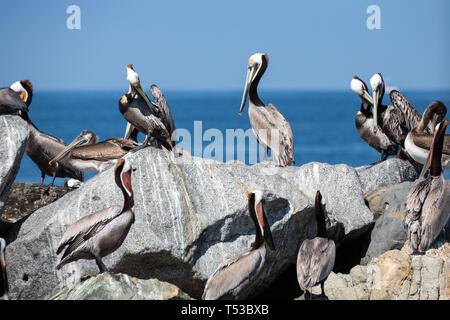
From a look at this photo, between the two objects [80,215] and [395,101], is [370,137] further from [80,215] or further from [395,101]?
[80,215]

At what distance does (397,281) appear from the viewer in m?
7.57

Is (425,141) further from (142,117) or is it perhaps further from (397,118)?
(142,117)

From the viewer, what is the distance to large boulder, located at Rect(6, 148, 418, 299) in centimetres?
771

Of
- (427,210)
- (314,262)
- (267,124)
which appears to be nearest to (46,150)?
(267,124)

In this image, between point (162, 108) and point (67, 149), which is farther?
point (67, 149)

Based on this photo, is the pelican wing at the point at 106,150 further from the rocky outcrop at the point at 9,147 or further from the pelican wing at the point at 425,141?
the pelican wing at the point at 425,141

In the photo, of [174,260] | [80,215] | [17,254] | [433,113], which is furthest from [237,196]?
[433,113]

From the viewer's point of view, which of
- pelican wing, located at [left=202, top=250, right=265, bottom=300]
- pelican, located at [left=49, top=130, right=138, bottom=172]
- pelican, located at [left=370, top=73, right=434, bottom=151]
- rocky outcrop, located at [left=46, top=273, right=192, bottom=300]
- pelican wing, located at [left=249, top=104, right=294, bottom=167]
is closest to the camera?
rocky outcrop, located at [left=46, top=273, right=192, bottom=300]

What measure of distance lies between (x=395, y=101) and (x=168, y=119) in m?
3.72

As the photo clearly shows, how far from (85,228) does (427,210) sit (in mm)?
3585

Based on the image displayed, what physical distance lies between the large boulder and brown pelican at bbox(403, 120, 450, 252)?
0.89 m

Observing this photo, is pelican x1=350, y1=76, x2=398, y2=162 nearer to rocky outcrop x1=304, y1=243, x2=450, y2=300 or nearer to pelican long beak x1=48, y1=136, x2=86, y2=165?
rocky outcrop x1=304, y1=243, x2=450, y2=300

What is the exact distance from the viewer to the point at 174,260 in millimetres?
7730

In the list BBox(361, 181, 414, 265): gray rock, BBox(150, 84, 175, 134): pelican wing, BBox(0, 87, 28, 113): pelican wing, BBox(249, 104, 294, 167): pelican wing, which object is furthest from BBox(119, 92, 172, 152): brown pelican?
BBox(361, 181, 414, 265): gray rock
